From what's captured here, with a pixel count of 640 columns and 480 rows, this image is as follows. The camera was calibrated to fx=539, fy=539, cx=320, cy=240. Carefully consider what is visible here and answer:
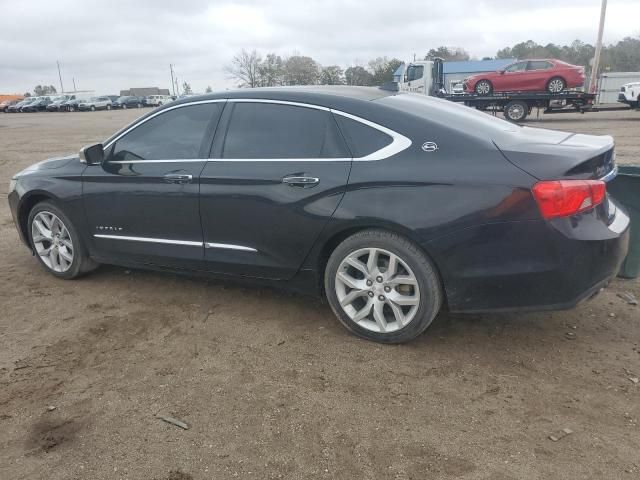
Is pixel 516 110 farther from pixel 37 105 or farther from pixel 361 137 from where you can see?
pixel 37 105

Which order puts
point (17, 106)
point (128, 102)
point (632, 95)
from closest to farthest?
point (632, 95) → point (17, 106) → point (128, 102)

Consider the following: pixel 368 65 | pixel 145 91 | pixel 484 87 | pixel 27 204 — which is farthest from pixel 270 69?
pixel 27 204

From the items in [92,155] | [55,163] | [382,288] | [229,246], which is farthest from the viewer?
[55,163]

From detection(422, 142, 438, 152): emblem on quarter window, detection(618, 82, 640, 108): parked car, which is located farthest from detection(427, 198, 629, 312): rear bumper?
detection(618, 82, 640, 108): parked car

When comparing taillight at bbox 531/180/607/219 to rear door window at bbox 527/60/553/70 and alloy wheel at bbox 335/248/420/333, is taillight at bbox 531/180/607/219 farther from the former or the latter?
rear door window at bbox 527/60/553/70

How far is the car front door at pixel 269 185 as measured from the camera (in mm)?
3533

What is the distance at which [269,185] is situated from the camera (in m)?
3.68

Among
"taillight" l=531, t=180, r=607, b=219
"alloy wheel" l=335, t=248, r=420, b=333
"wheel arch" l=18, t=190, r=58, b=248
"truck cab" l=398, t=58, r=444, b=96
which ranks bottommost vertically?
"alloy wheel" l=335, t=248, r=420, b=333

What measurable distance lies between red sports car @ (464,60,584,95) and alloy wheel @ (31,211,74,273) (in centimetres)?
2104

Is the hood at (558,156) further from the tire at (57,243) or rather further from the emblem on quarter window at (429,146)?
the tire at (57,243)

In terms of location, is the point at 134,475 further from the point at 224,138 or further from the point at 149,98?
the point at 149,98

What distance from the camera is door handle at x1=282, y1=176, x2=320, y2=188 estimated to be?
139 inches

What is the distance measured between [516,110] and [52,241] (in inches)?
819

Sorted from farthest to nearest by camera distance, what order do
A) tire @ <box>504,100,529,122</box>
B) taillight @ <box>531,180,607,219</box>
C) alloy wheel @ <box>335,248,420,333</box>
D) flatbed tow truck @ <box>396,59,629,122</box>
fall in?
tire @ <box>504,100,529,122</box>, flatbed tow truck @ <box>396,59,629,122</box>, alloy wheel @ <box>335,248,420,333</box>, taillight @ <box>531,180,607,219</box>
